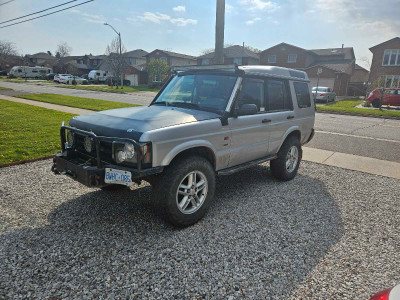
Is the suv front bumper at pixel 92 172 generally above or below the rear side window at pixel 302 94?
below

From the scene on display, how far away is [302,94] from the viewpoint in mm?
5723

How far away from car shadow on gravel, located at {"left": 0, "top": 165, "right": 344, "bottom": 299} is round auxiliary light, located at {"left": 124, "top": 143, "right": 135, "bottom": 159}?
3.29 ft

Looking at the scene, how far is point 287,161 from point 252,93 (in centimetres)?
175

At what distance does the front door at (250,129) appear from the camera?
13.8ft

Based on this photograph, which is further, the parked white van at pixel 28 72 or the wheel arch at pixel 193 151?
the parked white van at pixel 28 72

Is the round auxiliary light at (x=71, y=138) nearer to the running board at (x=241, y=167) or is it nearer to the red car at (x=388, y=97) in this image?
the running board at (x=241, y=167)

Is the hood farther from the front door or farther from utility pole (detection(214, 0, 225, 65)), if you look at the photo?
utility pole (detection(214, 0, 225, 65))

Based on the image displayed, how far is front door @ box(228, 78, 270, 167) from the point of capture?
419 cm

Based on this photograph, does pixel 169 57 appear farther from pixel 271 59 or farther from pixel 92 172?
pixel 92 172

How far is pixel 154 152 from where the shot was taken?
3154mm

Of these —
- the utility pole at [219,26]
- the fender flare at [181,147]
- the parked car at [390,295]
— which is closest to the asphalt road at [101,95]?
the utility pole at [219,26]

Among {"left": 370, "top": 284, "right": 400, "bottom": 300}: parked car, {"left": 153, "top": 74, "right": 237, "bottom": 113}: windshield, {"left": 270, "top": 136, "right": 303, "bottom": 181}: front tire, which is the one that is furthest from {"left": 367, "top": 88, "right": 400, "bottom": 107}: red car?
{"left": 370, "top": 284, "right": 400, "bottom": 300}: parked car

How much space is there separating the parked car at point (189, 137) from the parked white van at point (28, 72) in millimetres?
60320

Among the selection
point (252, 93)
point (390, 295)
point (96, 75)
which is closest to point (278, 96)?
point (252, 93)
